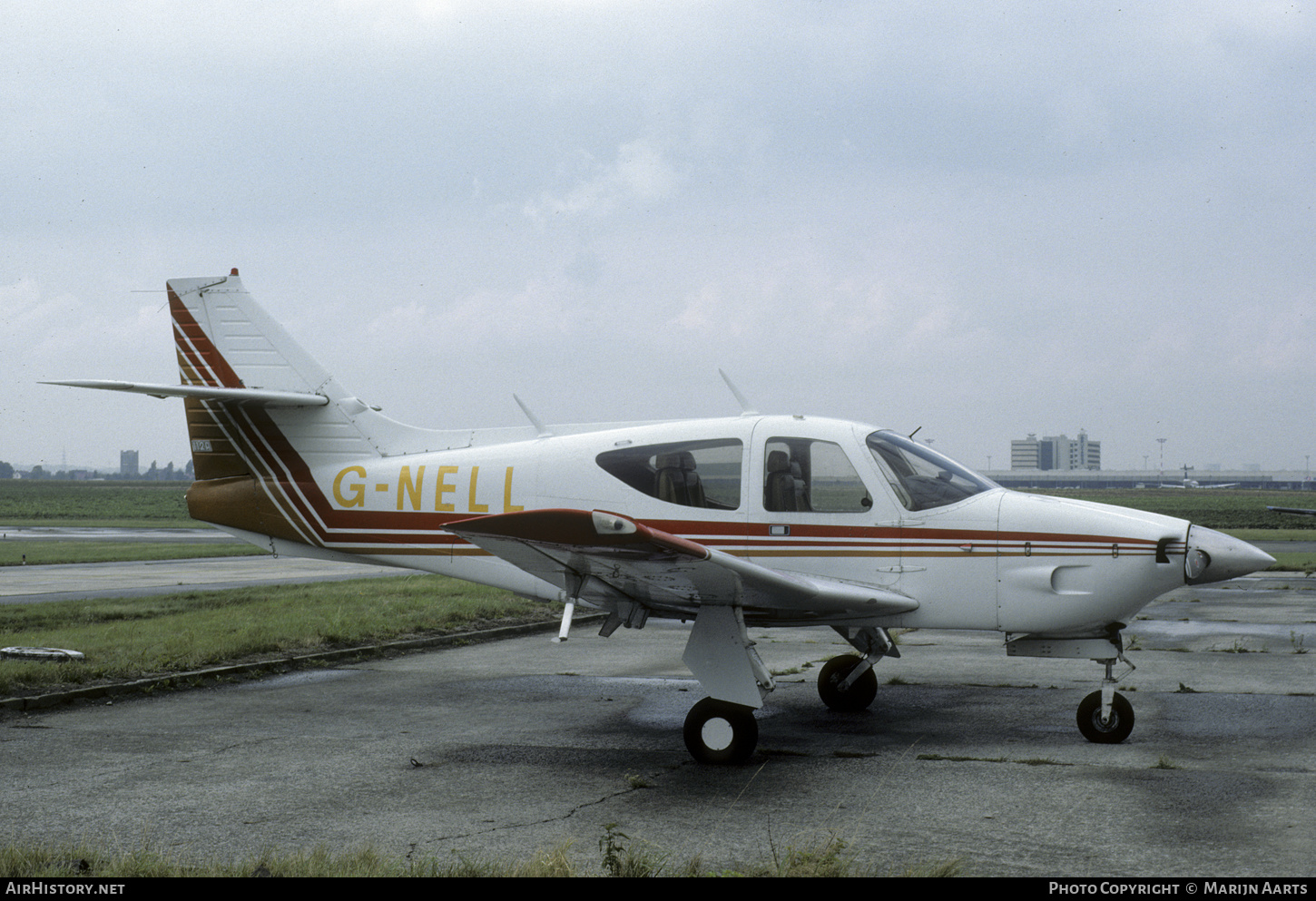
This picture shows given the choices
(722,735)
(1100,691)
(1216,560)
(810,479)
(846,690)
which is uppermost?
(810,479)

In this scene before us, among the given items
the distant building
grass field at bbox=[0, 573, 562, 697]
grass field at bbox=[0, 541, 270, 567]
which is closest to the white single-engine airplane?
grass field at bbox=[0, 573, 562, 697]

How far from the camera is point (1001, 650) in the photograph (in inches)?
523

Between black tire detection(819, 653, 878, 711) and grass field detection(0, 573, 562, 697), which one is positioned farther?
grass field detection(0, 573, 562, 697)

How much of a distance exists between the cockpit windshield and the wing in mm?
801

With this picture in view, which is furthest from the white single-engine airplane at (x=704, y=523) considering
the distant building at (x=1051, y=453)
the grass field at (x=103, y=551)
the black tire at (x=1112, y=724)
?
the distant building at (x=1051, y=453)

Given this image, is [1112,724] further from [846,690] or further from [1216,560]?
[846,690]

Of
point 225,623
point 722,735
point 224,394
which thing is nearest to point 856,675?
point 722,735

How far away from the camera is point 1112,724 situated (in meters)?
7.77

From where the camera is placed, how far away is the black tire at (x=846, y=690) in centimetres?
938

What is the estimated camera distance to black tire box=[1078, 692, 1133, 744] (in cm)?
775

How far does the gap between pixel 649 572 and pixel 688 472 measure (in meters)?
1.73

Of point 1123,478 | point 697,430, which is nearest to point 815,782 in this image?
point 697,430

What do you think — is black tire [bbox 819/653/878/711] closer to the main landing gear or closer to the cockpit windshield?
the main landing gear

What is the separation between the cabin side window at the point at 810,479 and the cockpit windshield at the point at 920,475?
28cm
